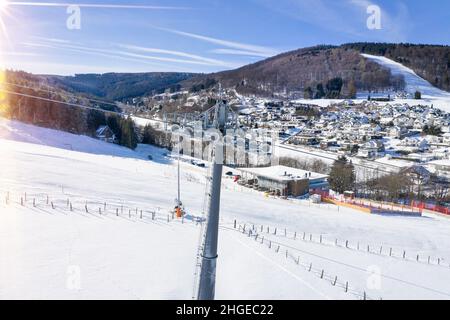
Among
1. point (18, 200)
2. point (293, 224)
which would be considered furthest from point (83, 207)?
point (293, 224)

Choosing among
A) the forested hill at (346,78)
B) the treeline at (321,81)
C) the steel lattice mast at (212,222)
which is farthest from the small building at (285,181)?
the forested hill at (346,78)

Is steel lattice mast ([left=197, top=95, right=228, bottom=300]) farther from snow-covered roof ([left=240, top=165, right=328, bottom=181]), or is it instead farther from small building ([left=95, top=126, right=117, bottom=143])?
small building ([left=95, top=126, right=117, bottom=143])

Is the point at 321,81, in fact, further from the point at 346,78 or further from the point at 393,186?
the point at 393,186

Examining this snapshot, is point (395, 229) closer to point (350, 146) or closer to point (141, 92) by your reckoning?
point (350, 146)

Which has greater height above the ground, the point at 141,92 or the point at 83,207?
the point at 141,92

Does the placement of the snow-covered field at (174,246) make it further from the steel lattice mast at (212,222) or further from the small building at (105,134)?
the small building at (105,134)

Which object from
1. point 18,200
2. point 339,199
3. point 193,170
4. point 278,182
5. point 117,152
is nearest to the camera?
point 18,200
